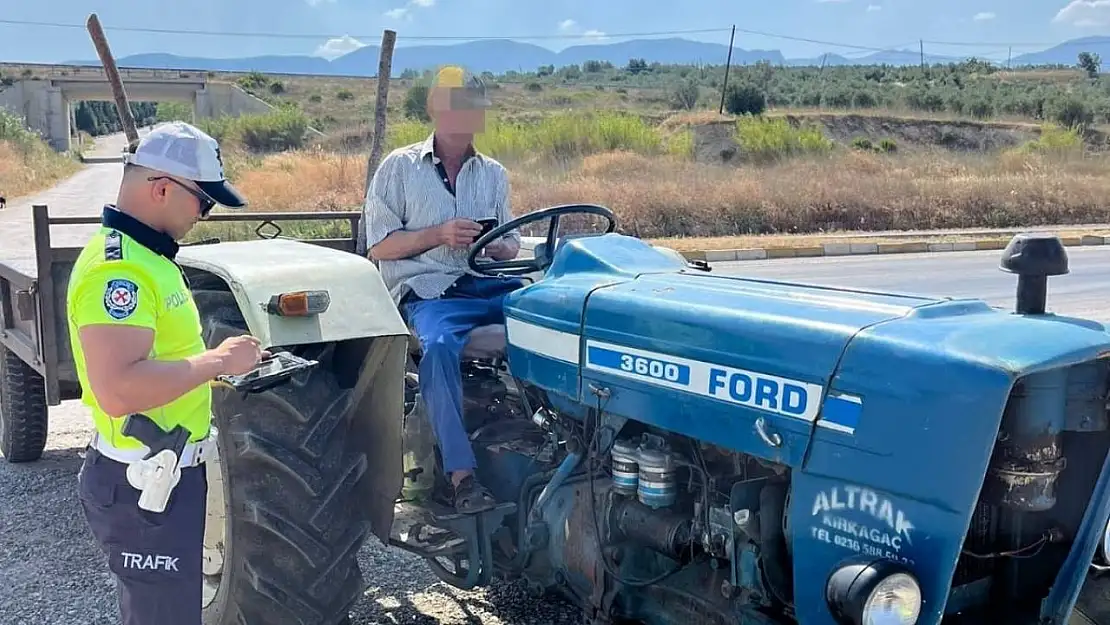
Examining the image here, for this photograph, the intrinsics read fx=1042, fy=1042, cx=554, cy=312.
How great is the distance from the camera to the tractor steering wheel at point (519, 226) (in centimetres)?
373

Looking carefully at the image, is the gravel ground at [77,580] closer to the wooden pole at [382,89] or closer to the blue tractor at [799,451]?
the blue tractor at [799,451]

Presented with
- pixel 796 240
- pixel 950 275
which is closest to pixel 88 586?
pixel 950 275

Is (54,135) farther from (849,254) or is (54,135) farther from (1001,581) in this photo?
(1001,581)

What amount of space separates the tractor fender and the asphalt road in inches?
316

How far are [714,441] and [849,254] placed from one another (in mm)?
15625

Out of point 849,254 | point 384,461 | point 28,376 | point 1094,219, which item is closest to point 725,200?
point 849,254

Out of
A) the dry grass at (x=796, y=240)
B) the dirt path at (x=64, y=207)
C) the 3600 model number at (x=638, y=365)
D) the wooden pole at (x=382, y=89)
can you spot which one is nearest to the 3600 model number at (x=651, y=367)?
the 3600 model number at (x=638, y=365)

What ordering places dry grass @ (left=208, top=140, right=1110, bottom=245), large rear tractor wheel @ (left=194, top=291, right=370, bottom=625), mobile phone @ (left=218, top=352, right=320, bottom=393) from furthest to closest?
1. dry grass @ (left=208, top=140, right=1110, bottom=245)
2. large rear tractor wheel @ (left=194, top=291, right=370, bottom=625)
3. mobile phone @ (left=218, top=352, right=320, bottom=393)

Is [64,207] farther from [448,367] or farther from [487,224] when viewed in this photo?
[448,367]

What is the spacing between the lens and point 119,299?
8.01 feet

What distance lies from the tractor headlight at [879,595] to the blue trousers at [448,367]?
1.63 meters

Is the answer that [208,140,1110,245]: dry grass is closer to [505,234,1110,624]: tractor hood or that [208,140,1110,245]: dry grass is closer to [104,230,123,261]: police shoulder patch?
[505,234,1110,624]: tractor hood

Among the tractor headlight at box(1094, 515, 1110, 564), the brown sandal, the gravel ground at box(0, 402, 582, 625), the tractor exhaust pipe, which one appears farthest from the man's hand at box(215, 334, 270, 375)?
the tractor headlight at box(1094, 515, 1110, 564)

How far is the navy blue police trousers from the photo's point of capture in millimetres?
2609
